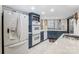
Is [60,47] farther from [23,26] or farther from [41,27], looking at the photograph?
[23,26]

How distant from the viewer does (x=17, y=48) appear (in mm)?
1647

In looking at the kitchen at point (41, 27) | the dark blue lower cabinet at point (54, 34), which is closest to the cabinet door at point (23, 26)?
the kitchen at point (41, 27)

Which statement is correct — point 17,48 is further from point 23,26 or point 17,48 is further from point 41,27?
point 41,27

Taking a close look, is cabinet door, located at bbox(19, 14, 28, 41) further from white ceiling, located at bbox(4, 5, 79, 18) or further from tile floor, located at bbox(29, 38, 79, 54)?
tile floor, located at bbox(29, 38, 79, 54)

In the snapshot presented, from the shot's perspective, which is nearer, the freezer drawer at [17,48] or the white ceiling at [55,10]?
the freezer drawer at [17,48]

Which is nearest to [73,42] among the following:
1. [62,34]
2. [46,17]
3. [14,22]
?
[62,34]

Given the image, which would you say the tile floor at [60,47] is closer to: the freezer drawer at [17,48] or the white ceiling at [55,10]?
the freezer drawer at [17,48]

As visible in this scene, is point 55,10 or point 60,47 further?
point 55,10

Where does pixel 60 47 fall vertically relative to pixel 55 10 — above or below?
below

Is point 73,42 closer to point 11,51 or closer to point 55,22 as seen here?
point 55,22

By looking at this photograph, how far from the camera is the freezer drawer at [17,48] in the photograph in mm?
1455

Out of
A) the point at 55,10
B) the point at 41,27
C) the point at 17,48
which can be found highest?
the point at 55,10

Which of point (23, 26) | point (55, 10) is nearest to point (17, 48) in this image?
point (23, 26)

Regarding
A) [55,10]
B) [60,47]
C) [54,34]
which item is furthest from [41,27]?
[60,47]
